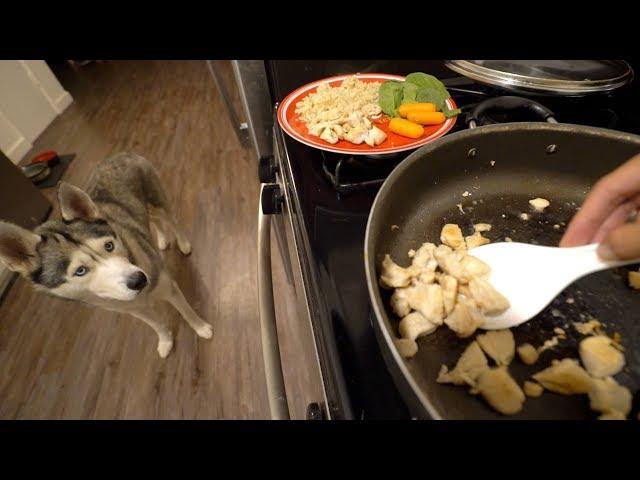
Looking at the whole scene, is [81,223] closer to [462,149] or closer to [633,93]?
[462,149]

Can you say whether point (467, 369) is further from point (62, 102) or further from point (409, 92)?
point (62, 102)

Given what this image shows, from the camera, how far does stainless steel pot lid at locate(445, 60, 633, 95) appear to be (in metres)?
0.78

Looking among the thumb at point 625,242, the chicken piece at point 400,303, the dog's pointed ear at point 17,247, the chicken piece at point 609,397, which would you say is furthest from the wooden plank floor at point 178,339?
the thumb at point 625,242

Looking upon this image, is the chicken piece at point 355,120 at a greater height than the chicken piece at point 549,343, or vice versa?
the chicken piece at point 355,120

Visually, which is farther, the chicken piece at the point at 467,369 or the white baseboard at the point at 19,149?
the white baseboard at the point at 19,149

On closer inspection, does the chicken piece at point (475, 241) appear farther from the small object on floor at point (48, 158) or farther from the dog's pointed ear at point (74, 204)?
the small object on floor at point (48, 158)

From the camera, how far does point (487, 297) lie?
0.51 meters

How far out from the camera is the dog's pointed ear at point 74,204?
34.7 inches

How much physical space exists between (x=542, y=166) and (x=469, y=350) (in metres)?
0.47

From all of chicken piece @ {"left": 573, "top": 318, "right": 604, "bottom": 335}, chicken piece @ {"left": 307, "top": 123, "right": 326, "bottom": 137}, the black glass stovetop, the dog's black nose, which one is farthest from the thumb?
the dog's black nose

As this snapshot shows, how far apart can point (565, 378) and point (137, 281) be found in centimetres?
110

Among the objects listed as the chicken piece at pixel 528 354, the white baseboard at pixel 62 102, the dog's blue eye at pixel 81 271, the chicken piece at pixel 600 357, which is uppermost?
the chicken piece at pixel 600 357

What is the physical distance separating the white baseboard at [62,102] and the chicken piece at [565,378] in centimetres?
445

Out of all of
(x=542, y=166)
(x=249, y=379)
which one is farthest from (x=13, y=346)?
(x=542, y=166)
